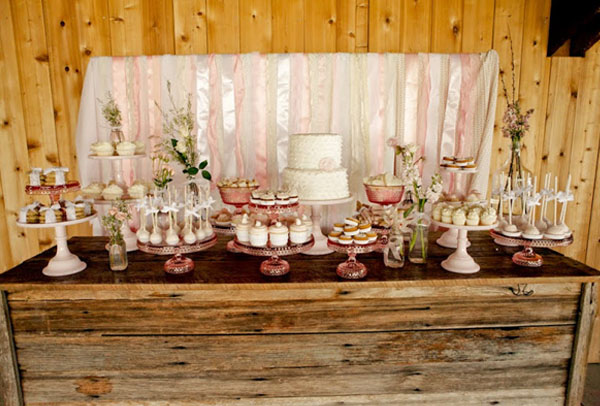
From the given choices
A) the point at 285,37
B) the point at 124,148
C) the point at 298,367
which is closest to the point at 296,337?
the point at 298,367

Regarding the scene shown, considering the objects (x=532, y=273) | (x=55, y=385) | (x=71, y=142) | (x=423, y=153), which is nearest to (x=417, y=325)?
(x=532, y=273)

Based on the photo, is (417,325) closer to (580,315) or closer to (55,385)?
(580,315)

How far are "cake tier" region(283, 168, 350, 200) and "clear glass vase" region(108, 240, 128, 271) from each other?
0.89m

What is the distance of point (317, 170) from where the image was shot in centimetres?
223

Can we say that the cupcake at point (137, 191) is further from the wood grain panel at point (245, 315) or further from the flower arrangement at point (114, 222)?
the wood grain panel at point (245, 315)

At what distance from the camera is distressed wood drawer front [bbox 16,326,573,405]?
6.52 ft

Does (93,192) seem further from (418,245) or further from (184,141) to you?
(418,245)

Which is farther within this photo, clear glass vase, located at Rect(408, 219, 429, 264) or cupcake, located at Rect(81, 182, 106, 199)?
cupcake, located at Rect(81, 182, 106, 199)

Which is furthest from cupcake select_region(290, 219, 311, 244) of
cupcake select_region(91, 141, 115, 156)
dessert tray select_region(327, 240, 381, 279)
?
cupcake select_region(91, 141, 115, 156)

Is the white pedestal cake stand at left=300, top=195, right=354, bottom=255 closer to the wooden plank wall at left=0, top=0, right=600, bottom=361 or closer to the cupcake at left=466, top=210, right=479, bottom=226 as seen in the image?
the cupcake at left=466, top=210, right=479, bottom=226

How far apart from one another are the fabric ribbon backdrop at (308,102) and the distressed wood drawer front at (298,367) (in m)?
1.09

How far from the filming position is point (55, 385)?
2.03 m

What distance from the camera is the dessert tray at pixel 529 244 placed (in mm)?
2053

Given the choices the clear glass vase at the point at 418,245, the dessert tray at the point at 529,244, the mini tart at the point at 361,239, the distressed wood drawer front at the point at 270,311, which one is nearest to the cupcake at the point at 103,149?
the distressed wood drawer front at the point at 270,311
